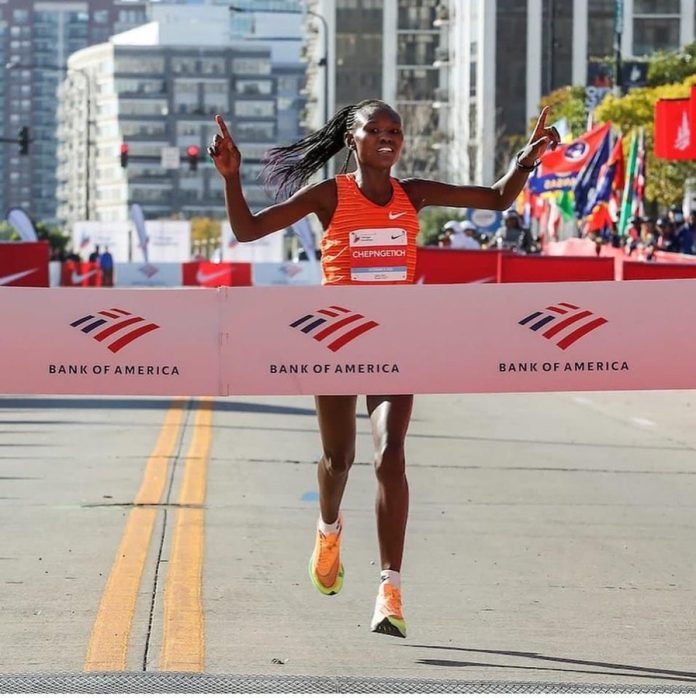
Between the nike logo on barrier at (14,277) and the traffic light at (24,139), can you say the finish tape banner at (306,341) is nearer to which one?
the nike logo on barrier at (14,277)

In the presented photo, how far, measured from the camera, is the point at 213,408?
18.6 m

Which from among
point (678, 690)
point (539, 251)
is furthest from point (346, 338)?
point (539, 251)

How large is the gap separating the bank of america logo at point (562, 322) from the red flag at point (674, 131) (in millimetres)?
24265

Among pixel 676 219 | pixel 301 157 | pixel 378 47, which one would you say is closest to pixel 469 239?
pixel 676 219

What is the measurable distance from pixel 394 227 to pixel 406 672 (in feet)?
5.37

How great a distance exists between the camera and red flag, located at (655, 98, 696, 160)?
102 ft

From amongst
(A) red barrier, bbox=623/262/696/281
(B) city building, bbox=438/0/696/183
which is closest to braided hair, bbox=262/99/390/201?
(A) red barrier, bbox=623/262/696/281

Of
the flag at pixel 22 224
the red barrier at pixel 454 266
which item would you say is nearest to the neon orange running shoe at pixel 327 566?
the red barrier at pixel 454 266

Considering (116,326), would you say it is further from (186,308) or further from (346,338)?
(346,338)

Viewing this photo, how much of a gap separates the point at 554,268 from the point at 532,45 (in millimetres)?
84005

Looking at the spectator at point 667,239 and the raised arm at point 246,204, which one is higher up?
the raised arm at point 246,204

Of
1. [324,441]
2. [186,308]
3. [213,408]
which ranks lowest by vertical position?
[213,408]

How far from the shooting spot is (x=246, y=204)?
6996 millimetres

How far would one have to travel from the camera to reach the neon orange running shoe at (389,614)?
6809 millimetres
